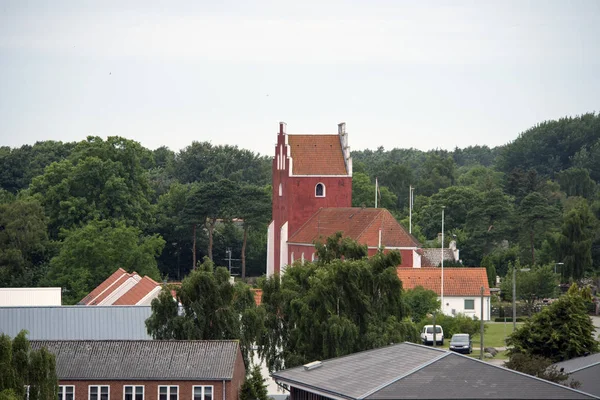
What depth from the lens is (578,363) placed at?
2222 inches

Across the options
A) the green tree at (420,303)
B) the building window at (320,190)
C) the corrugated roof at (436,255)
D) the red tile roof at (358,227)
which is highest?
the building window at (320,190)

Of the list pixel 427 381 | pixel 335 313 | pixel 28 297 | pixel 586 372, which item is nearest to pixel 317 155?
pixel 28 297

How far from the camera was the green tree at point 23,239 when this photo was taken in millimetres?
107500

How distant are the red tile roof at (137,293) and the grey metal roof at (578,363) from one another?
24.5 meters

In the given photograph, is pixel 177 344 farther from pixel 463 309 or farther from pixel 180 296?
pixel 463 309

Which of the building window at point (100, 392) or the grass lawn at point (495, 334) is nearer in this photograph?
the building window at point (100, 392)

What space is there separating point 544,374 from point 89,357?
17253 mm

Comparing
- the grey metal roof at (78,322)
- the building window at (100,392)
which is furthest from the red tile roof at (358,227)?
the building window at (100,392)

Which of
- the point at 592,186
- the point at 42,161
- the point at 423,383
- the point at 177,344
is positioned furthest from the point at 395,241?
the point at 592,186

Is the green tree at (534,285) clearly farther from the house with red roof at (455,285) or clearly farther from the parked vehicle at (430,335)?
the parked vehicle at (430,335)

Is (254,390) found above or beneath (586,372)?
beneath

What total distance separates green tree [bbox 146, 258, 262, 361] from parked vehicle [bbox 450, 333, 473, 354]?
13.7 m

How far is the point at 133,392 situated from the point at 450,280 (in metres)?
37.8

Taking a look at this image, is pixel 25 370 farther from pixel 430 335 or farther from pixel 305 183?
pixel 305 183
